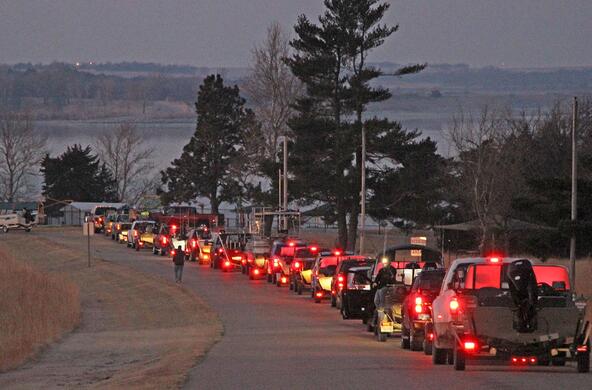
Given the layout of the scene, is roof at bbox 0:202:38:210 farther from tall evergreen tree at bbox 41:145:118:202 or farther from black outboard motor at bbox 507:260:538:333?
black outboard motor at bbox 507:260:538:333

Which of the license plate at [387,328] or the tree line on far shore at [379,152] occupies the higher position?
the tree line on far shore at [379,152]

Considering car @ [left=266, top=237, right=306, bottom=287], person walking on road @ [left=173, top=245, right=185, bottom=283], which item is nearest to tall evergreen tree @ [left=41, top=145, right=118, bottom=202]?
person walking on road @ [left=173, top=245, right=185, bottom=283]

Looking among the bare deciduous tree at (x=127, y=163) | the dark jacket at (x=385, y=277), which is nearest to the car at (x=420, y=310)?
the dark jacket at (x=385, y=277)

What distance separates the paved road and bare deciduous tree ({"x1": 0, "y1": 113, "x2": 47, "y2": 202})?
333 ft

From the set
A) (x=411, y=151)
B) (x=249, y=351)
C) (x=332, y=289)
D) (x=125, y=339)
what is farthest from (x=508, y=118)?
(x=249, y=351)

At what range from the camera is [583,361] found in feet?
66.9

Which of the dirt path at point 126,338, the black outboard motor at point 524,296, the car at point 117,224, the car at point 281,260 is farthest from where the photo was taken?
the car at point 117,224

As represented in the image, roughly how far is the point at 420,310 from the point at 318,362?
267 centimetres

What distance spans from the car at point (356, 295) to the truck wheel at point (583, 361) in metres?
13.5

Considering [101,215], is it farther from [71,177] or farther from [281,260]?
[281,260]

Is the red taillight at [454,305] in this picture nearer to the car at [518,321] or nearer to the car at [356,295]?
the car at [518,321]

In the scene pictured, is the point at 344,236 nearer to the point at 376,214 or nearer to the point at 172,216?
the point at 376,214

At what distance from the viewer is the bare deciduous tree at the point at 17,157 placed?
139500 millimetres

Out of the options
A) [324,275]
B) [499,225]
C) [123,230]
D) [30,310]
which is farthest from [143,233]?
[324,275]
